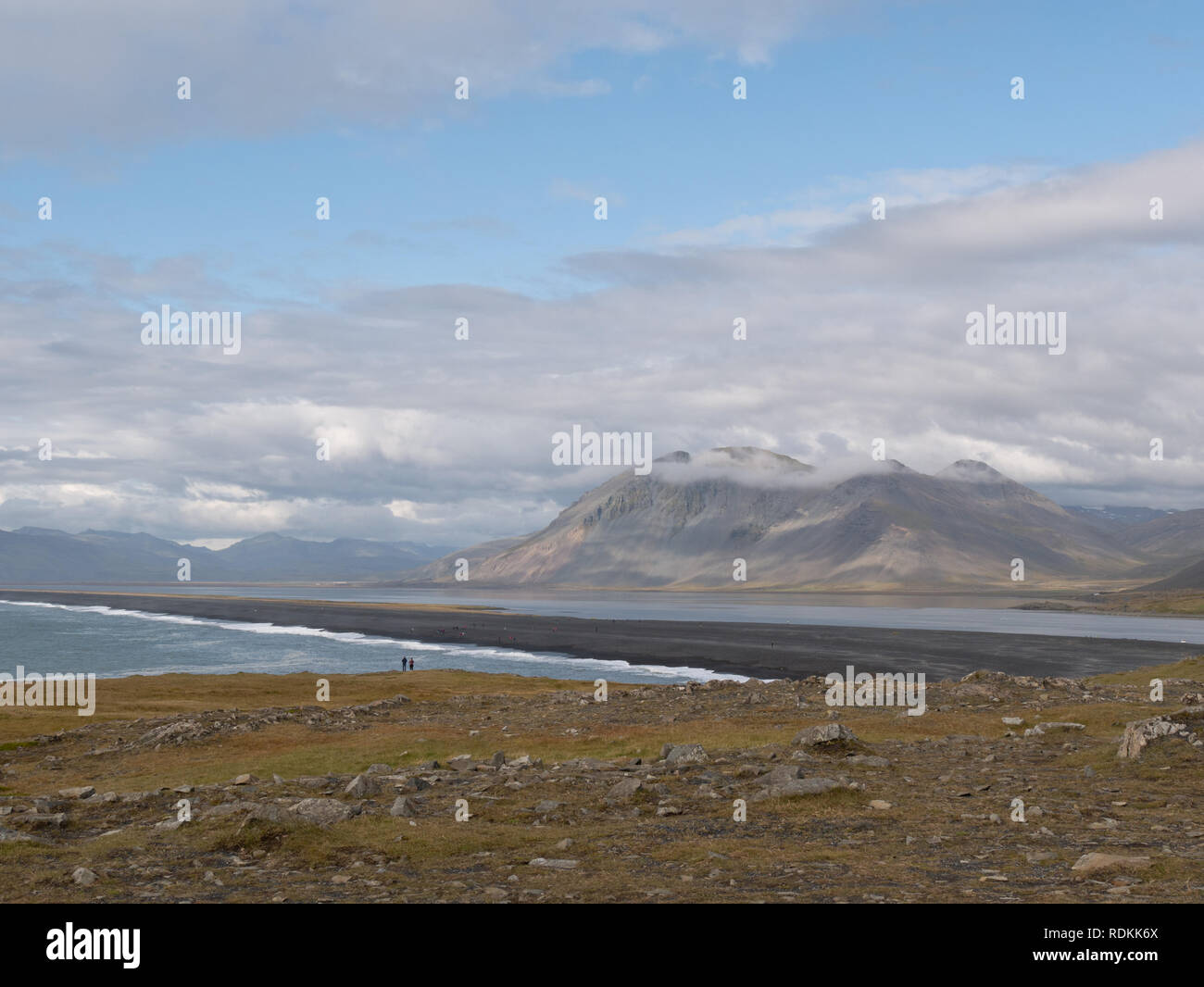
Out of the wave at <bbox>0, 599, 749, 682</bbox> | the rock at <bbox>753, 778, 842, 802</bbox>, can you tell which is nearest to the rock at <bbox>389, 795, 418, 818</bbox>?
the rock at <bbox>753, 778, 842, 802</bbox>

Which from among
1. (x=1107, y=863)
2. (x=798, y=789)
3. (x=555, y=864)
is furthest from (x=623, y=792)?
(x=1107, y=863)

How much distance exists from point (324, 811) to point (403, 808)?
179 centimetres

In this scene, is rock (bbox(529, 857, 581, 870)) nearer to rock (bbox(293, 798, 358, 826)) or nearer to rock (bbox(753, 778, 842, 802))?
rock (bbox(293, 798, 358, 826))

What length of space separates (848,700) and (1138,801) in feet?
96.7

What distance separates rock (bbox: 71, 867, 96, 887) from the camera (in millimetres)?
15312

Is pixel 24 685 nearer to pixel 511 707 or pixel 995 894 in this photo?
pixel 511 707

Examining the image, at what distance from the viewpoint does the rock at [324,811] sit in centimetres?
1984

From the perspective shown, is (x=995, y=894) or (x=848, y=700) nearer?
(x=995, y=894)

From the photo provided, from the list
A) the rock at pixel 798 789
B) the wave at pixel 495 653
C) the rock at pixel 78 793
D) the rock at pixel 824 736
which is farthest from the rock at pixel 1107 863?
the wave at pixel 495 653

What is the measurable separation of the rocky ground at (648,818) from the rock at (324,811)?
75 mm

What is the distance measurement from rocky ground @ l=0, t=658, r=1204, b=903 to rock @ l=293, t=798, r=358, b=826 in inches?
2.9

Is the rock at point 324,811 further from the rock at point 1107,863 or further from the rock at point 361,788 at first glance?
the rock at point 1107,863

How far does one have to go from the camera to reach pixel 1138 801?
70.9ft
